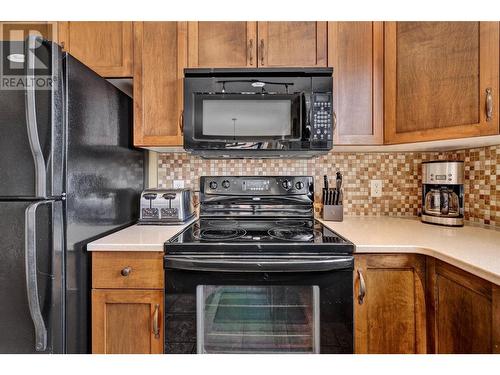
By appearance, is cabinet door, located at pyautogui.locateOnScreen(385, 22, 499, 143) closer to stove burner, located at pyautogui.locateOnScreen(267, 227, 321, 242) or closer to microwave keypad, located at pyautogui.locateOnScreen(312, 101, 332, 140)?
microwave keypad, located at pyautogui.locateOnScreen(312, 101, 332, 140)

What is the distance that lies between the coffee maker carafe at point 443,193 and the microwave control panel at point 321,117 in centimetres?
66

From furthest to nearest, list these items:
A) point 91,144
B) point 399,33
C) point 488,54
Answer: point 399,33
point 91,144
point 488,54

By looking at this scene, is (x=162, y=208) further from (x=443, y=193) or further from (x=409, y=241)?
(x=443, y=193)

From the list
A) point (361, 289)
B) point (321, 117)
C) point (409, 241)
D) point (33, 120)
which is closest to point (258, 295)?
point (361, 289)

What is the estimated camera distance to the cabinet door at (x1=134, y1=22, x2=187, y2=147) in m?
1.51

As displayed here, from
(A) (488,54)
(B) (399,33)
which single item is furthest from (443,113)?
(B) (399,33)

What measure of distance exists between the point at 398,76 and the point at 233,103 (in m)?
0.84

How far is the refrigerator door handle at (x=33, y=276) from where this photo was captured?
39.8 inches

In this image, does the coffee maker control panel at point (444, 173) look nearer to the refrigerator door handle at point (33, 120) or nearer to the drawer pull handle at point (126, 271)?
the drawer pull handle at point (126, 271)

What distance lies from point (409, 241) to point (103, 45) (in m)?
1.77

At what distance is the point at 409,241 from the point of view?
1.21 meters

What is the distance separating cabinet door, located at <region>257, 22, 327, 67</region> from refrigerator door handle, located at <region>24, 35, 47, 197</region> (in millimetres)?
962

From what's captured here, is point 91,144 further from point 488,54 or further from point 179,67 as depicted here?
point 488,54

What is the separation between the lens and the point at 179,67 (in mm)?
1512
